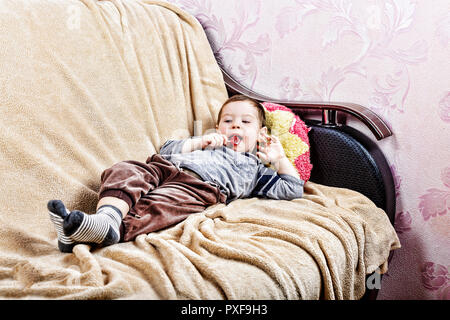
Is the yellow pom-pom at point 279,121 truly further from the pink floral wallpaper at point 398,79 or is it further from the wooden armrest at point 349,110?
the pink floral wallpaper at point 398,79

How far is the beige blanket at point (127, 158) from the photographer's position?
0.79m

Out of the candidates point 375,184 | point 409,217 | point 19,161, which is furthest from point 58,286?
point 409,217

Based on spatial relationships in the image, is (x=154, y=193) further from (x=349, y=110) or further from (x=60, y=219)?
(x=349, y=110)

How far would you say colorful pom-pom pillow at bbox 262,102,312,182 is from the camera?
4.48 ft

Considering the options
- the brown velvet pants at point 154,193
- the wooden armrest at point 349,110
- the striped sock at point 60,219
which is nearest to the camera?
the striped sock at point 60,219

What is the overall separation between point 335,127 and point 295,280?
66 cm

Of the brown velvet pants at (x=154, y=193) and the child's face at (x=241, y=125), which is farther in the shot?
the child's face at (x=241, y=125)

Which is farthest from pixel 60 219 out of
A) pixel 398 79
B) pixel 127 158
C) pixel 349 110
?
pixel 398 79

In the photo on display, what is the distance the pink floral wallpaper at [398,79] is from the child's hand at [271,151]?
0.91ft

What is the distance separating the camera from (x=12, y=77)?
107cm

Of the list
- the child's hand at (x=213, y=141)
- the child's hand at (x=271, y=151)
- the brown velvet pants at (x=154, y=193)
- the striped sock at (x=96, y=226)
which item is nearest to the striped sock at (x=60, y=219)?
the striped sock at (x=96, y=226)

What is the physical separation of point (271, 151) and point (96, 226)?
2.16ft

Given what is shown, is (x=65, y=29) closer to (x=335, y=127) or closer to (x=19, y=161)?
(x=19, y=161)

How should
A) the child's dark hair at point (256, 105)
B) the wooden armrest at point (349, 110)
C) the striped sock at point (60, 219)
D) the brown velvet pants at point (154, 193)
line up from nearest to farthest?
1. the striped sock at point (60, 219)
2. the brown velvet pants at point (154, 193)
3. the wooden armrest at point (349, 110)
4. the child's dark hair at point (256, 105)
